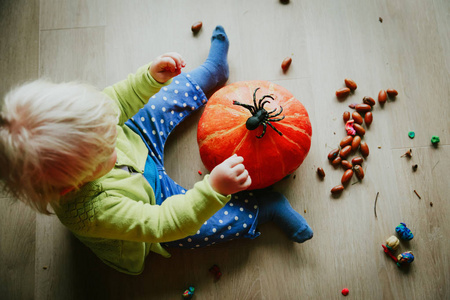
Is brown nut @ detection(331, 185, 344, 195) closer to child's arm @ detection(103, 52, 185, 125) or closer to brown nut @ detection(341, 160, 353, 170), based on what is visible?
brown nut @ detection(341, 160, 353, 170)

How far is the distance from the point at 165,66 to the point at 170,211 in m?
0.34

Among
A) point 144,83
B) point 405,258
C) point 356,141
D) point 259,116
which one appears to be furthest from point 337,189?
point 144,83

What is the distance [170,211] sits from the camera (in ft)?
2.13

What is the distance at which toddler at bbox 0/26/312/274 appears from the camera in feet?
1.63

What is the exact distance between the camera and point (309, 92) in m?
1.00

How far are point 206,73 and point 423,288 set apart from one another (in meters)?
0.91

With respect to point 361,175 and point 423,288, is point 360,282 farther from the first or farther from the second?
point 361,175

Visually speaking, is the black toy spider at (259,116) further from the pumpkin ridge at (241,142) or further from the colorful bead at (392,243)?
the colorful bead at (392,243)

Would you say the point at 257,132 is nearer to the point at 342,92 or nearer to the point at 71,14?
the point at 342,92

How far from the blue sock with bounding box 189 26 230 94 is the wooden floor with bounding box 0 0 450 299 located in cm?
6

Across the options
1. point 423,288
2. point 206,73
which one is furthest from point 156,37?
point 423,288

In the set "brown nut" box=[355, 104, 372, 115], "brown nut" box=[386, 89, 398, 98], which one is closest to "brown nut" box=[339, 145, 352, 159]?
"brown nut" box=[355, 104, 372, 115]

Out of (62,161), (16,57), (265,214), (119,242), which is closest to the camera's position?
(62,161)

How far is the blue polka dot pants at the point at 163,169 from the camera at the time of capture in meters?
0.83
